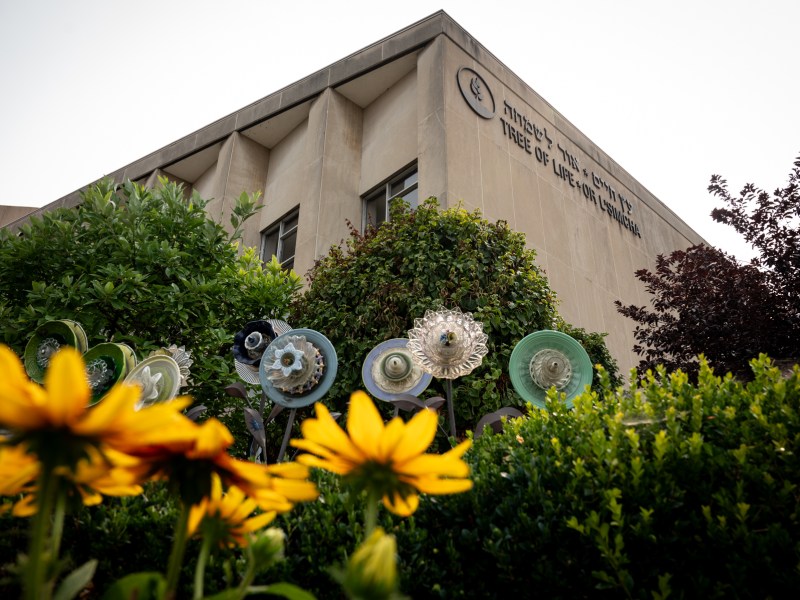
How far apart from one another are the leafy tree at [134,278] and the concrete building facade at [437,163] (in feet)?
11.2

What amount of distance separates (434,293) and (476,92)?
17.5 feet

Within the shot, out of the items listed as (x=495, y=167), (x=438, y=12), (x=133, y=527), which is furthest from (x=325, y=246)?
(x=133, y=527)

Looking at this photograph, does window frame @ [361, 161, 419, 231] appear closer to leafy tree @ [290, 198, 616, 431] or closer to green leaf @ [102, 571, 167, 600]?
leafy tree @ [290, 198, 616, 431]

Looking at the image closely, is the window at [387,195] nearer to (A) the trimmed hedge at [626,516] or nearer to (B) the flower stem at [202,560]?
(A) the trimmed hedge at [626,516]

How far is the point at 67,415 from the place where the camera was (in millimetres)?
604

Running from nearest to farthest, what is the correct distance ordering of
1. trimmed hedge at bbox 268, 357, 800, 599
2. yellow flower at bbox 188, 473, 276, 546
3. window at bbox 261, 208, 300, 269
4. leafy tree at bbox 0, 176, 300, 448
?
yellow flower at bbox 188, 473, 276, 546 → trimmed hedge at bbox 268, 357, 800, 599 → leafy tree at bbox 0, 176, 300, 448 → window at bbox 261, 208, 300, 269

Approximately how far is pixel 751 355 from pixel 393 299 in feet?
14.8

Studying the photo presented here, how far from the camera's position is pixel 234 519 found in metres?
0.88

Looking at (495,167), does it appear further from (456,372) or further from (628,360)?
(456,372)

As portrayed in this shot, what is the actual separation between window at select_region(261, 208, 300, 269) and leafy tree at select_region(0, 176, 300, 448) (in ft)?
15.1

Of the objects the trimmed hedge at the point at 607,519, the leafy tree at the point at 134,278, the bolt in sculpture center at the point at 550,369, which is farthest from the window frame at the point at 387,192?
the trimmed hedge at the point at 607,519

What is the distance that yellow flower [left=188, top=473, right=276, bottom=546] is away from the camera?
832 millimetres

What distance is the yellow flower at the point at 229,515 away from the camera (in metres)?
0.83

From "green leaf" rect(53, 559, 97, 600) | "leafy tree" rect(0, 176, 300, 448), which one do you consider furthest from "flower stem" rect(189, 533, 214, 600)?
"leafy tree" rect(0, 176, 300, 448)
